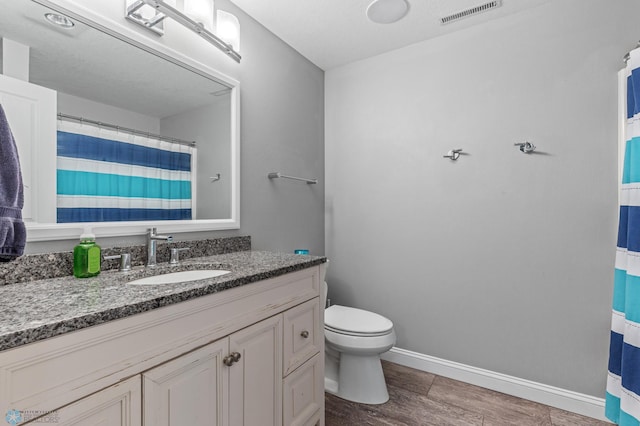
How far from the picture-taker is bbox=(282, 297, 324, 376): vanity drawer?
124cm

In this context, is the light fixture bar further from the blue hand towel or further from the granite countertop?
the granite countertop

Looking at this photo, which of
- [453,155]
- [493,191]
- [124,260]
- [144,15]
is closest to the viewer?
[124,260]

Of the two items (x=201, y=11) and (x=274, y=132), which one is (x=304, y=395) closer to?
(x=274, y=132)

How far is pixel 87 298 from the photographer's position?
80 centimetres

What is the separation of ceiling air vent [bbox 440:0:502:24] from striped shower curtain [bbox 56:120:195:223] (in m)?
1.70

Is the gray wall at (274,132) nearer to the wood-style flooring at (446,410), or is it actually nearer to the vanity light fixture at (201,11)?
the vanity light fixture at (201,11)

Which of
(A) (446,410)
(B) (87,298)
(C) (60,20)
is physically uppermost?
(C) (60,20)

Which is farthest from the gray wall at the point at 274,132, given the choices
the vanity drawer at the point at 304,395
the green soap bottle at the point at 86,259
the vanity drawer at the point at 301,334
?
the vanity drawer at the point at 304,395

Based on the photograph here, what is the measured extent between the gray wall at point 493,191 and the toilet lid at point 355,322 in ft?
1.31

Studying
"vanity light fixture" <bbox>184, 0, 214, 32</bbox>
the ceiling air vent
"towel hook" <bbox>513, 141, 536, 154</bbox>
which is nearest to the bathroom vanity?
"vanity light fixture" <bbox>184, 0, 214, 32</bbox>

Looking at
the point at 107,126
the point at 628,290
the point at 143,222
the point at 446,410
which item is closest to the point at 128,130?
the point at 107,126

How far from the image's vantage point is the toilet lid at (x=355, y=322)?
1736 millimetres

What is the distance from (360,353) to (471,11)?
2.07m

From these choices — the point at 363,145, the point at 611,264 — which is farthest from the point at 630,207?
the point at 363,145
